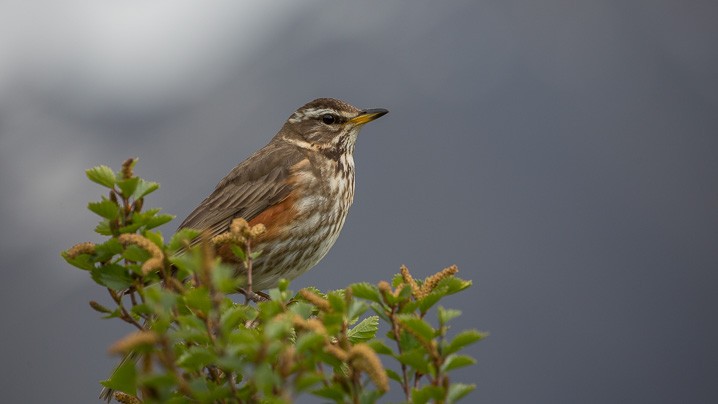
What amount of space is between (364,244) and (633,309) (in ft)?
205

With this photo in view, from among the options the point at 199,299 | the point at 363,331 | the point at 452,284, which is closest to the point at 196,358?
the point at 199,299

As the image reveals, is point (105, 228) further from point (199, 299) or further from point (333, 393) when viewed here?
point (333, 393)

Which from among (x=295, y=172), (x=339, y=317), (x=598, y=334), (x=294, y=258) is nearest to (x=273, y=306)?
(x=339, y=317)

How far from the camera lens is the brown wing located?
759 cm

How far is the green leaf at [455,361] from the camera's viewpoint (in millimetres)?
3138

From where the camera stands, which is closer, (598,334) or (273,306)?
(273,306)

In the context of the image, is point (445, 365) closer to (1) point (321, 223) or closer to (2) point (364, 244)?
(1) point (321, 223)

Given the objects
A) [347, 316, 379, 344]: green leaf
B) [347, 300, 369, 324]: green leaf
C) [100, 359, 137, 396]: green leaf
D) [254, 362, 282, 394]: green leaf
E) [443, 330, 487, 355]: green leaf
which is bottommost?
[254, 362, 282, 394]: green leaf

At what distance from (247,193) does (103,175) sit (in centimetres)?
413

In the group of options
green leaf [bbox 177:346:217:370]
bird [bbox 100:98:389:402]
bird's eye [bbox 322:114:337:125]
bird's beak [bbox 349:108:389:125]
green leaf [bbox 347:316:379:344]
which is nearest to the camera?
green leaf [bbox 177:346:217:370]

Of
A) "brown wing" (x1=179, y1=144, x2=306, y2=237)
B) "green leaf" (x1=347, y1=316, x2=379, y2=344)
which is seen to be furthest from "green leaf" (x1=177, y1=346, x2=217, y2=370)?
"brown wing" (x1=179, y1=144, x2=306, y2=237)

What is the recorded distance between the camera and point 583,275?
199 m

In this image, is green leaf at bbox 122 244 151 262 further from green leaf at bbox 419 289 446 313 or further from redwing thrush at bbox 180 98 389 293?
redwing thrush at bbox 180 98 389 293

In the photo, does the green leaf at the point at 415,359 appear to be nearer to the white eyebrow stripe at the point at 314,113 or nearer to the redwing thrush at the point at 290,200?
the redwing thrush at the point at 290,200
